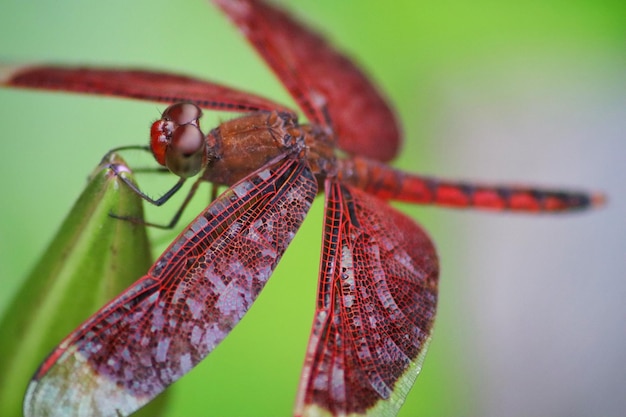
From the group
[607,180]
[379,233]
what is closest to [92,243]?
[379,233]

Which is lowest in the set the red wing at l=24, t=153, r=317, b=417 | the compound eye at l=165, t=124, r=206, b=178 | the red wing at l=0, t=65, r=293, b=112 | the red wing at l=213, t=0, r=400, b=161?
the red wing at l=24, t=153, r=317, b=417

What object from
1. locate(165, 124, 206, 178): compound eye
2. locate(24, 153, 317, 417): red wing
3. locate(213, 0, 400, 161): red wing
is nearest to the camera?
locate(24, 153, 317, 417): red wing

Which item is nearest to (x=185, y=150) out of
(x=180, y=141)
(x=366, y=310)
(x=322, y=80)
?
(x=180, y=141)

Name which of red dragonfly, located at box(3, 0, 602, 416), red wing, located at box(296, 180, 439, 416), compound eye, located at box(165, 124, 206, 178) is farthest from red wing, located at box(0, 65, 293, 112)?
red wing, located at box(296, 180, 439, 416)

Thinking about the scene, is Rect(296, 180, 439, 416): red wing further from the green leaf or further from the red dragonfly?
the green leaf

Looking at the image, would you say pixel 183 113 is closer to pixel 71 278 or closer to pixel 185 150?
pixel 185 150

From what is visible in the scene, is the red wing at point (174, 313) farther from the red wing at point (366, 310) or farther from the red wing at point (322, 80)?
the red wing at point (322, 80)

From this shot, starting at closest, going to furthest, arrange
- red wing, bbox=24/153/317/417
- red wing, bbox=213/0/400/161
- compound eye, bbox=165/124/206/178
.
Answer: red wing, bbox=24/153/317/417 < compound eye, bbox=165/124/206/178 < red wing, bbox=213/0/400/161
